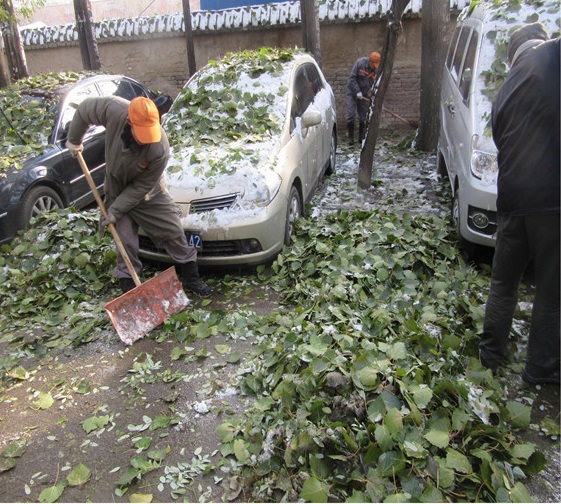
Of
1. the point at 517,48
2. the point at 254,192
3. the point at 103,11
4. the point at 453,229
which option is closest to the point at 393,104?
the point at 453,229

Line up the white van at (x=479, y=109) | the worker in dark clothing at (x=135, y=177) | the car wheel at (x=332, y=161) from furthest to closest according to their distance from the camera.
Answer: the car wheel at (x=332, y=161)
the white van at (x=479, y=109)
the worker in dark clothing at (x=135, y=177)

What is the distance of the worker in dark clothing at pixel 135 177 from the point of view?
157 inches

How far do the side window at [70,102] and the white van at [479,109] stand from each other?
4654mm

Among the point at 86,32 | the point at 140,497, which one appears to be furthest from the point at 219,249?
the point at 86,32

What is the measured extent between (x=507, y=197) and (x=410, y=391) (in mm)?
1312

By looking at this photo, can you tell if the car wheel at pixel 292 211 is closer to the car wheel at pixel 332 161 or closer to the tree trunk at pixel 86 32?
the car wheel at pixel 332 161

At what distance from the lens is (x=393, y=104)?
1170cm

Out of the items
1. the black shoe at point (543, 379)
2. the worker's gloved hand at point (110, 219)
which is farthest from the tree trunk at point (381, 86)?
Result: the black shoe at point (543, 379)

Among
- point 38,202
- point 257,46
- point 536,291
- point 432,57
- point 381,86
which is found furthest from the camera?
point 257,46

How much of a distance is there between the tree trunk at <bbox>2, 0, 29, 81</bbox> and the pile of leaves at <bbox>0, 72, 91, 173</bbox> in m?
3.89

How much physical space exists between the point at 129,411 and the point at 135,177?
197cm

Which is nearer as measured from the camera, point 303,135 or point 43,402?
point 43,402

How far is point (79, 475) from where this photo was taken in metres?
→ 2.76

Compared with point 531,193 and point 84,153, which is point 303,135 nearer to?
point 84,153
